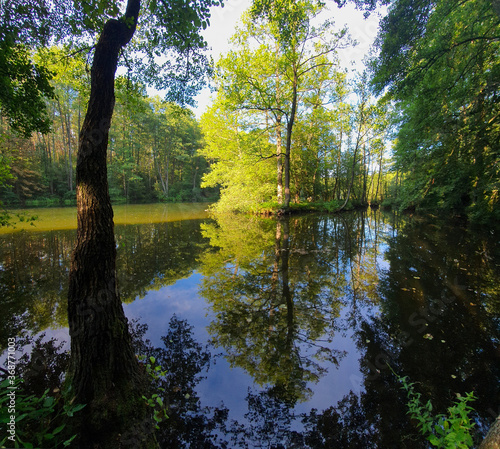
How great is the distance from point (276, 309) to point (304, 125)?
812 inches

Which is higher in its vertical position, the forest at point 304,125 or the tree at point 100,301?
the forest at point 304,125

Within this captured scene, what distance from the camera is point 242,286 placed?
5.27 meters

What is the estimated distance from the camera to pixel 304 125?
69.6 feet

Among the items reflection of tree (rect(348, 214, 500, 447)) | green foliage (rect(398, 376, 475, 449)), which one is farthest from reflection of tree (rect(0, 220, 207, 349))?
reflection of tree (rect(348, 214, 500, 447))

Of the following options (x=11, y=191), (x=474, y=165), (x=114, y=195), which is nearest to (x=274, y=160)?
(x=474, y=165)

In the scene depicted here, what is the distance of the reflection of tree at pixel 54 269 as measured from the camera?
13.1 ft

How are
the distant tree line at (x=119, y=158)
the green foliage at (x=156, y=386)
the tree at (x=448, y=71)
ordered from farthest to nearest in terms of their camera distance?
the distant tree line at (x=119, y=158) → the tree at (x=448, y=71) → the green foliage at (x=156, y=386)

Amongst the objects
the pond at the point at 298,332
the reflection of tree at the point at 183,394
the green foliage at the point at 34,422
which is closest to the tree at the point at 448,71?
the pond at the point at 298,332

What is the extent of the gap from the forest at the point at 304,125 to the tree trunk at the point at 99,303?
2095 mm

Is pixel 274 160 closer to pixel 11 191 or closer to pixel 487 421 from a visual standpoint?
pixel 487 421

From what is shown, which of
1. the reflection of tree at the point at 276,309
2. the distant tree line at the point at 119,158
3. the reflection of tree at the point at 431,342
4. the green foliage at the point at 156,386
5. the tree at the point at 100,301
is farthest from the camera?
the distant tree line at the point at 119,158

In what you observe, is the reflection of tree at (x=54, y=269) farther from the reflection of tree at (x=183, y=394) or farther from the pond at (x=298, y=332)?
the reflection of tree at (x=183, y=394)

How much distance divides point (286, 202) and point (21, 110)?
52.4 ft

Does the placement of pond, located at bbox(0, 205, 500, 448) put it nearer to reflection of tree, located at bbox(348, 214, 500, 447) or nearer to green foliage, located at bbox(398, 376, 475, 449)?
reflection of tree, located at bbox(348, 214, 500, 447)
